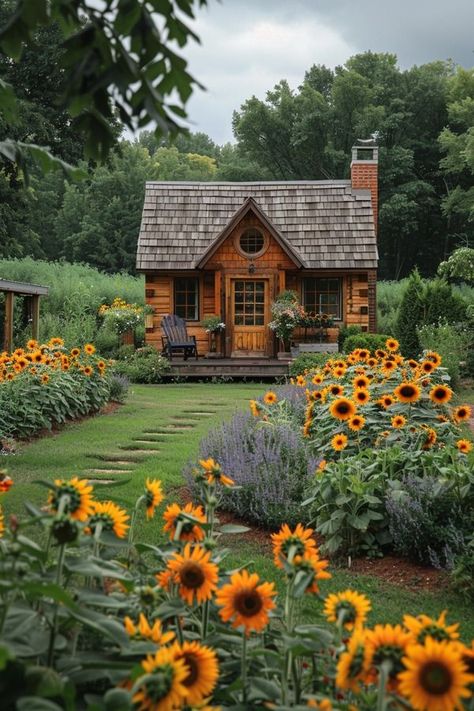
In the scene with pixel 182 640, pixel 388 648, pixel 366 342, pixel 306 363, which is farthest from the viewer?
pixel 366 342

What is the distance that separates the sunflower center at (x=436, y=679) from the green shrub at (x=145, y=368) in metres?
14.2

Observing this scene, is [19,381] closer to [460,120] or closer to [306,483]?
[306,483]

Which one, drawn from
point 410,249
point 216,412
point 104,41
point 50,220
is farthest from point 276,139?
point 104,41

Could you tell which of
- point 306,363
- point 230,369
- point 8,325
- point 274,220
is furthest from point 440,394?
→ point 274,220

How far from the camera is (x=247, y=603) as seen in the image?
5.27ft

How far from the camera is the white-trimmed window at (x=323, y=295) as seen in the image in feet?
60.3

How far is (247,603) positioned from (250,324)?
53.3 feet

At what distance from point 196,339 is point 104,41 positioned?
16.7 meters

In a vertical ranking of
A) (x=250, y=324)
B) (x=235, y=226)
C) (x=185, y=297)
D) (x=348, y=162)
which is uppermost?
(x=348, y=162)

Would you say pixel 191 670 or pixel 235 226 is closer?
pixel 191 670

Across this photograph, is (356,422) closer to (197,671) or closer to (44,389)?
(197,671)

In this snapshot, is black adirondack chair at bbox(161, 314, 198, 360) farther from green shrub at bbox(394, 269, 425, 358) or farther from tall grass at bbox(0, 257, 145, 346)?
green shrub at bbox(394, 269, 425, 358)

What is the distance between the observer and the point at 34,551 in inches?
62.4

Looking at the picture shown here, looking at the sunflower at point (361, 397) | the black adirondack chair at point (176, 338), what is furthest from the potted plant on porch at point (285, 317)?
the sunflower at point (361, 397)
